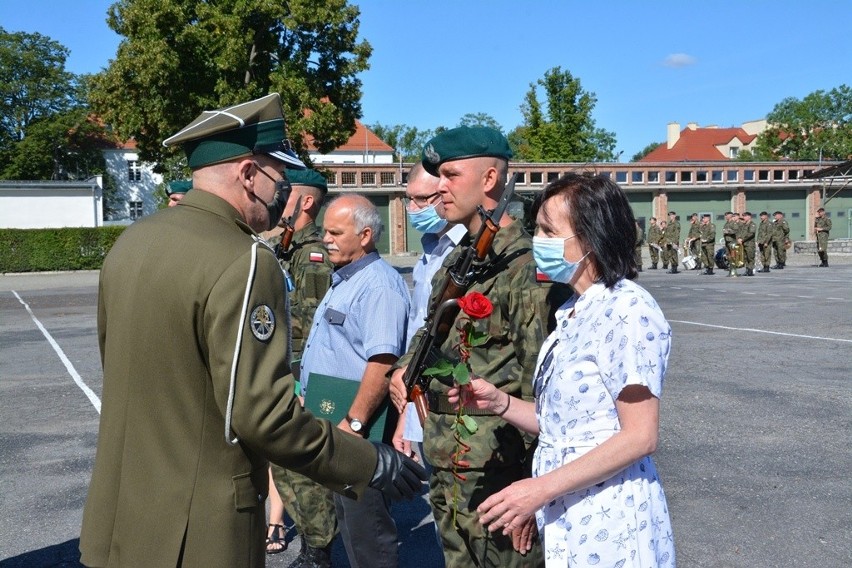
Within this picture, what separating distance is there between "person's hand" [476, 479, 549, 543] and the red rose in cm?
53

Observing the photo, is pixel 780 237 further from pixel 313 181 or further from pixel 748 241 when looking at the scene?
pixel 313 181

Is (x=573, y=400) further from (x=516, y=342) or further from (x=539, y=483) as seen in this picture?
(x=516, y=342)

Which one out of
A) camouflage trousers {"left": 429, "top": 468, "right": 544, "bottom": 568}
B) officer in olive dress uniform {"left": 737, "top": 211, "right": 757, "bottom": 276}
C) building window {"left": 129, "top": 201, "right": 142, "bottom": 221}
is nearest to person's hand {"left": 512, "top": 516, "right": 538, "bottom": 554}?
camouflage trousers {"left": 429, "top": 468, "right": 544, "bottom": 568}

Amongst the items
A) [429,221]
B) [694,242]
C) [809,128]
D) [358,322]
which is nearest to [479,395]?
[358,322]

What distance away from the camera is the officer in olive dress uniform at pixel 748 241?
1110 inches

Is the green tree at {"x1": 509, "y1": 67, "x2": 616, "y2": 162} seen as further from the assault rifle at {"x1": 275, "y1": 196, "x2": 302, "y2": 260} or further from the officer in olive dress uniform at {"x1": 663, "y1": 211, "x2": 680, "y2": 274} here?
the assault rifle at {"x1": 275, "y1": 196, "x2": 302, "y2": 260}

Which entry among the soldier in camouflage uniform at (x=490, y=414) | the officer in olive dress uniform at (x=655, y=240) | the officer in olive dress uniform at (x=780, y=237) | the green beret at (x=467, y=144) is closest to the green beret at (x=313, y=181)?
the green beret at (x=467, y=144)

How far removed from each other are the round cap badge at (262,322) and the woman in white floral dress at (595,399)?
29.9 inches

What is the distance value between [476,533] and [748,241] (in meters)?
27.7

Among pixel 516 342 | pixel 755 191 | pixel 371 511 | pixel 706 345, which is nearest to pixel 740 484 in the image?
pixel 371 511

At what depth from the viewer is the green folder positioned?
14.1 feet

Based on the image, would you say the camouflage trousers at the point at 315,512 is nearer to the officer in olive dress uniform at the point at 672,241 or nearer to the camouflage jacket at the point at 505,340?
the camouflage jacket at the point at 505,340

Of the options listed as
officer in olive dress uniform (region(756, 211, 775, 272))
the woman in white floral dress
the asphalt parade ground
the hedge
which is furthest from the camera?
the hedge

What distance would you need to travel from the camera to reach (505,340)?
3.15 meters
